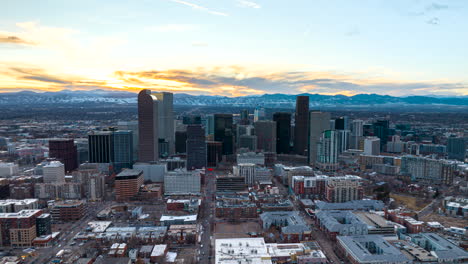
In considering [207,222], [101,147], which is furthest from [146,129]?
[207,222]

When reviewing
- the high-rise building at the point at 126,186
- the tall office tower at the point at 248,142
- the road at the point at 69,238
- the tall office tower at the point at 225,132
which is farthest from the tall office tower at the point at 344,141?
the road at the point at 69,238

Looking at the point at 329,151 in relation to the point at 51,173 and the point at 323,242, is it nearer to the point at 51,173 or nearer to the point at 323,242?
the point at 323,242

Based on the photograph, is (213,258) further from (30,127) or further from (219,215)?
(30,127)

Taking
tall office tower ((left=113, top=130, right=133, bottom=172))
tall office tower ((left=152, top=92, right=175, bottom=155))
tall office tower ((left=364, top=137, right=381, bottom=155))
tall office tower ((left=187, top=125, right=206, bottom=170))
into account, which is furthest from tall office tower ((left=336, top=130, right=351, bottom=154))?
tall office tower ((left=113, top=130, right=133, bottom=172))

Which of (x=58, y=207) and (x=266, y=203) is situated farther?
(x=266, y=203)

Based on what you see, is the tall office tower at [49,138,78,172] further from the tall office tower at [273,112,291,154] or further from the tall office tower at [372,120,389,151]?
the tall office tower at [372,120,389,151]

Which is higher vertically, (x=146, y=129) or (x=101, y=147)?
(x=146, y=129)

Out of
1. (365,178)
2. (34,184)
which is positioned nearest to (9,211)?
(34,184)
